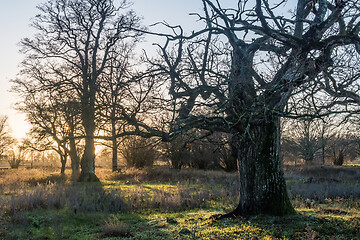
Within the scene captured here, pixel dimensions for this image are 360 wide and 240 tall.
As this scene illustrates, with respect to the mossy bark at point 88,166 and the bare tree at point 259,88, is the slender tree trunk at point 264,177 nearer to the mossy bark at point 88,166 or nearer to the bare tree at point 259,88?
the bare tree at point 259,88

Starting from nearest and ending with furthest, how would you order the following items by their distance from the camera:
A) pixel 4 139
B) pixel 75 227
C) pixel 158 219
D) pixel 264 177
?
pixel 264 177 < pixel 75 227 < pixel 158 219 < pixel 4 139

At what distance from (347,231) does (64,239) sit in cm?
565

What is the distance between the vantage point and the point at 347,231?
5594 millimetres

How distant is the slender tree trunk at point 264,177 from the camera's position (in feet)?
22.5

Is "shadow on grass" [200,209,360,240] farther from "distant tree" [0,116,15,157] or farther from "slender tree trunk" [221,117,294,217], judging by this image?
"distant tree" [0,116,15,157]

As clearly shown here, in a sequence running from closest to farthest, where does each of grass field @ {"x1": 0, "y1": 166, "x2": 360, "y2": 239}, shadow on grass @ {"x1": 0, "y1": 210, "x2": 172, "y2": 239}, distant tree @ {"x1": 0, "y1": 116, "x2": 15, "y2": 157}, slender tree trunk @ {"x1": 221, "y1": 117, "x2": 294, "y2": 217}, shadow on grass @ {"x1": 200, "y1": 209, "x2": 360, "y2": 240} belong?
shadow on grass @ {"x1": 200, "y1": 209, "x2": 360, "y2": 240} < grass field @ {"x1": 0, "y1": 166, "x2": 360, "y2": 239} < shadow on grass @ {"x1": 0, "y1": 210, "x2": 172, "y2": 239} < slender tree trunk @ {"x1": 221, "y1": 117, "x2": 294, "y2": 217} < distant tree @ {"x1": 0, "y1": 116, "x2": 15, "y2": 157}

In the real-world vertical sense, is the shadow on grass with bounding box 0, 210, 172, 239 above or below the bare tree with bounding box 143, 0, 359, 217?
below

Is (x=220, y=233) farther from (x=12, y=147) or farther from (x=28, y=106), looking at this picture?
(x=12, y=147)

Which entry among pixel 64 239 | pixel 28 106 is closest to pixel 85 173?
pixel 28 106

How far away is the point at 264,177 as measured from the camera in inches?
272

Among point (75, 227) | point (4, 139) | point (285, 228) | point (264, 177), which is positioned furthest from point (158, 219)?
point (4, 139)

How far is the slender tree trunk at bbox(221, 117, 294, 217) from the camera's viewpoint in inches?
271

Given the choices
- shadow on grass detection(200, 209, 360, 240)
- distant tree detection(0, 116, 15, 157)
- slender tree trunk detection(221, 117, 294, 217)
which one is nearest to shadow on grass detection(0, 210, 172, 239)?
shadow on grass detection(200, 209, 360, 240)

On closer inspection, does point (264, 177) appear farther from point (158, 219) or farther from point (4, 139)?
point (4, 139)
